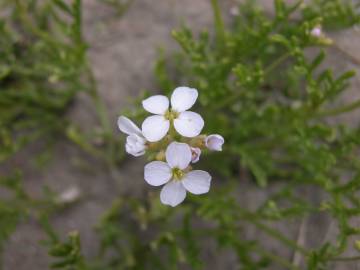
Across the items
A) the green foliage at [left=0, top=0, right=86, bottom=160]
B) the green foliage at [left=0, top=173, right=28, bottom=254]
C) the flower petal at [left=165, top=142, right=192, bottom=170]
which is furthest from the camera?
the green foliage at [left=0, top=0, right=86, bottom=160]

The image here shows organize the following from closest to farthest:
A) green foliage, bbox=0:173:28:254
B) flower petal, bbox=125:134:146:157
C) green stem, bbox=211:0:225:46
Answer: flower petal, bbox=125:134:146:157 < green stem, bbox=211:0:225:46 < green foliage, bbox=0:173:28:254

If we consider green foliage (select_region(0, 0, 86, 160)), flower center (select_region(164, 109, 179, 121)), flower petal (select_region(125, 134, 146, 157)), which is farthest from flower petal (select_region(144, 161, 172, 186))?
green foliage (select_region(0, 0, 86, 160))

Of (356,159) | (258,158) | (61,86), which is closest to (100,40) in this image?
(61,86)

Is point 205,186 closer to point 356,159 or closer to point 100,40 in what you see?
point 356,159

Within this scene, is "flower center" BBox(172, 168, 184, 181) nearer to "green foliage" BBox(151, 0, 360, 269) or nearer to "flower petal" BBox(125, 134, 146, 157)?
"flower petal" BBox(125, 134, 146, 157)

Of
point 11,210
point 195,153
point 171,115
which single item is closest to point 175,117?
point 171,115

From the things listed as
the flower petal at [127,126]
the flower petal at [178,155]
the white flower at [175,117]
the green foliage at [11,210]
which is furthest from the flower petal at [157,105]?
the green foliage at [11,210]
